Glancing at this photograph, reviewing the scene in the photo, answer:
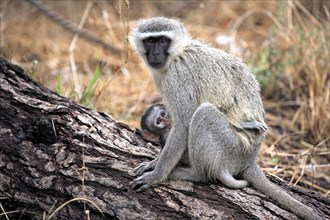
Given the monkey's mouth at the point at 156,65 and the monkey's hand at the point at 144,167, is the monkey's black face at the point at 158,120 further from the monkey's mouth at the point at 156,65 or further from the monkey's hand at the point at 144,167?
the monkey's hand at the point at 144,167

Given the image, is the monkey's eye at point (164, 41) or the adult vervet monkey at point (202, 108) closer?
the adult vervet monkey at point (202, 108)

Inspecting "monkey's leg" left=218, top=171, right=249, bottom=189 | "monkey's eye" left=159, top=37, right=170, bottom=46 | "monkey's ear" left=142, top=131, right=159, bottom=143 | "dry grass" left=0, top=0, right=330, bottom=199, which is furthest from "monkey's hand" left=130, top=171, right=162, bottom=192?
"dry grass" left=0, top=0, right=330, bottom=199

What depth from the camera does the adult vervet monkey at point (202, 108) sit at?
3811 millimetres

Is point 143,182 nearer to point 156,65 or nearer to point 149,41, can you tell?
point 156,65

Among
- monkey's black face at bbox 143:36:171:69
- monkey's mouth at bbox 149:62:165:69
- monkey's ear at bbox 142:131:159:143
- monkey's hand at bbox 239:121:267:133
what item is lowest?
monkey's ear at bbox 142:131:159:143

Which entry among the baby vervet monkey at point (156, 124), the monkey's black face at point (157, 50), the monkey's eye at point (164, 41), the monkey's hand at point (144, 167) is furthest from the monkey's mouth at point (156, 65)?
the monkey's hand at point (144, 167)

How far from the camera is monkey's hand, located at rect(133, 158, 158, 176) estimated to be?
368 cm

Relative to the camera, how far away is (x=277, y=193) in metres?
3.58

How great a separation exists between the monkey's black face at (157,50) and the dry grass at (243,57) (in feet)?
2.46

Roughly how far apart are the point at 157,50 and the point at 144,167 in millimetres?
1049

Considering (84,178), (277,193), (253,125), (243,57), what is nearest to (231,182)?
(277,193)

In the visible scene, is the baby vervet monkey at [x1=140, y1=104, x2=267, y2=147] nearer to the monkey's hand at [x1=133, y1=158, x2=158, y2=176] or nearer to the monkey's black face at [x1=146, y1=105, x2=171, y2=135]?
the monkey's black face at [x1=146, y1=105, x2=171, y2=135]

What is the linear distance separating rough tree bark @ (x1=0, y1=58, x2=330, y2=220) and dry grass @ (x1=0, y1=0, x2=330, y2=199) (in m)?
1.20

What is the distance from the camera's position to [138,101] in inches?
284
